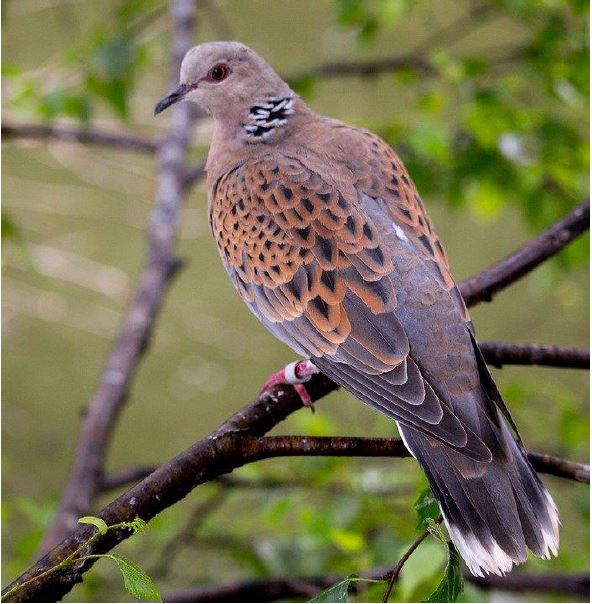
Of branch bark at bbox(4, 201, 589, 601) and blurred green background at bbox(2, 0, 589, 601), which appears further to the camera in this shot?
blurred green background at bbox(2, 0, 589, 601)

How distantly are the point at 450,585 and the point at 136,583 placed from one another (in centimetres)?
37

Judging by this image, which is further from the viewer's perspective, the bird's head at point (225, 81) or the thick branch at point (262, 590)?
the bird's head at point (225, 81)

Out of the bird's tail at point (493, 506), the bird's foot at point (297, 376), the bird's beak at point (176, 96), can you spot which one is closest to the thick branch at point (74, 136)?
the bird's beak at point (176, 96)

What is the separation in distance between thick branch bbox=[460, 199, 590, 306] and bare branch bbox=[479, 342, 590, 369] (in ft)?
0.52

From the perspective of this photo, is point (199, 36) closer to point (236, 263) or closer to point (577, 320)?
point (577, 320)

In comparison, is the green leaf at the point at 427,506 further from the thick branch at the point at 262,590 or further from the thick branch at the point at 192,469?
the thick branch at the point at 262,590

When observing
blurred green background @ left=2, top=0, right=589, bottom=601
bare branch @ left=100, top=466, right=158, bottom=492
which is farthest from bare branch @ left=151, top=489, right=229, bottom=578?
bare branch @ left=100, top=466, right=158, bottom=492

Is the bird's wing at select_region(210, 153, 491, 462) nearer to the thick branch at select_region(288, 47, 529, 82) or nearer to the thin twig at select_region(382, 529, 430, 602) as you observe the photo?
the thin twig at select_region(382, 529, 430, 602)

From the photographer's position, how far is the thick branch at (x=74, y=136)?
2771 millimetres

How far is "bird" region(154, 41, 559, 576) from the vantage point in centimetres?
141

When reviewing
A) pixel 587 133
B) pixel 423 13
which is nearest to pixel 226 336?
pixel 423 13

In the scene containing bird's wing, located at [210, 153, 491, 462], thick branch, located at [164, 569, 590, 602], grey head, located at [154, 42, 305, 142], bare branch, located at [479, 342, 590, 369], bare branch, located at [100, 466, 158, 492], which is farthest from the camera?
bare branch, located at [100, 466, 158, 492]

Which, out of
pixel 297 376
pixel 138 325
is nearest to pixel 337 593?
pixel 297 376

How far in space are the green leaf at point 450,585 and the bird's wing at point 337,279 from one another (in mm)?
234
